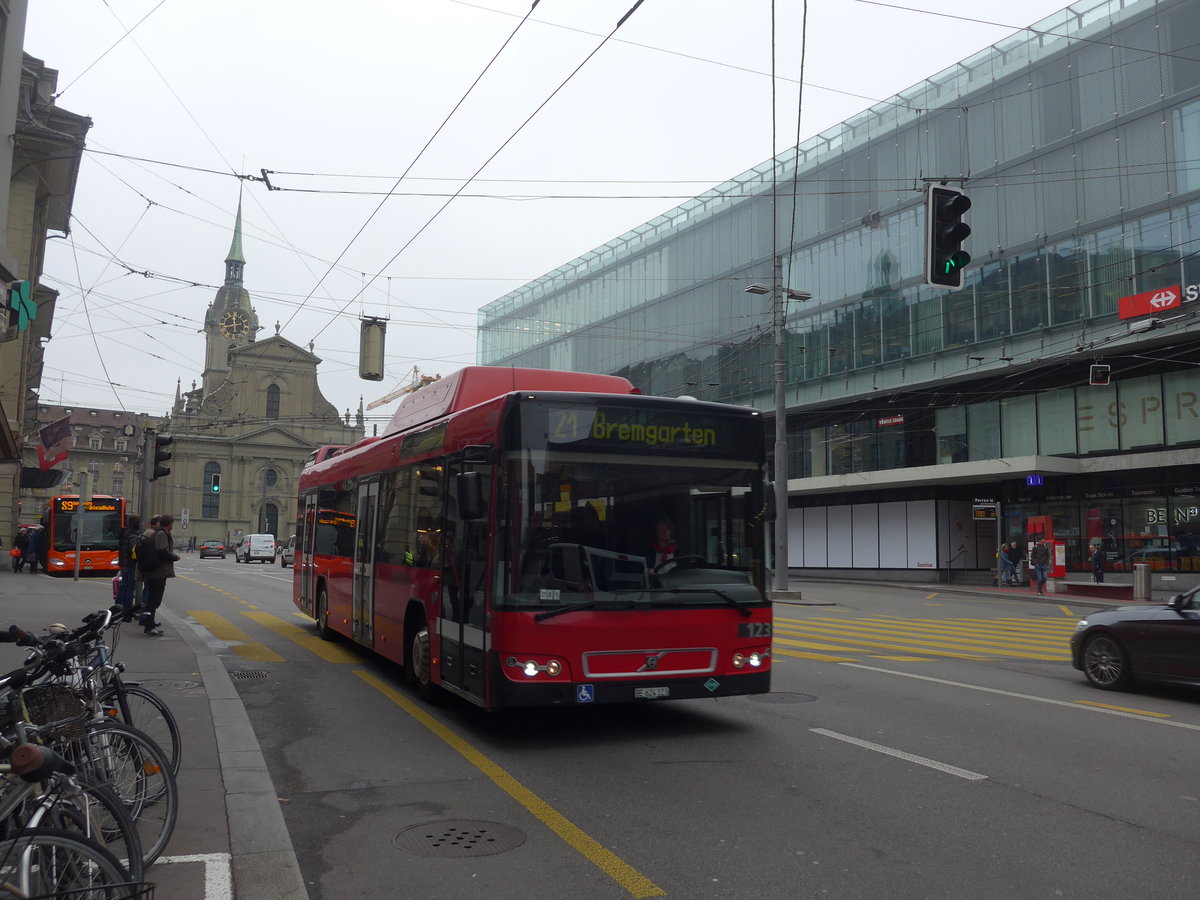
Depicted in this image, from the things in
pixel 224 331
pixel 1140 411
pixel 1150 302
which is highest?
pixel 224 331

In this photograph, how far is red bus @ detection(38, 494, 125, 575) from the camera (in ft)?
111

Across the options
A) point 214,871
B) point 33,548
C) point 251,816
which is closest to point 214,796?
point 251,816

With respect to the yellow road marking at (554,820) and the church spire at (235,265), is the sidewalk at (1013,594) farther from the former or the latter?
the church spire at (235,265)

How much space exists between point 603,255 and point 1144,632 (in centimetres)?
4584

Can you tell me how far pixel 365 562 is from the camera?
38.3 ft

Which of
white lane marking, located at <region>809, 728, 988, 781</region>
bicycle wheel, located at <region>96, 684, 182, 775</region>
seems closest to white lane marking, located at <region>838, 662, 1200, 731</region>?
white lane marking, located at <region>809, 728, 988, 781</region>

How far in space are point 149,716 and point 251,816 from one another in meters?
0.84

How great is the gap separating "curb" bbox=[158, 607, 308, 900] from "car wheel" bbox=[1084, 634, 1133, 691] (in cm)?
860

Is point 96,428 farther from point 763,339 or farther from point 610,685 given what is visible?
point 610,685

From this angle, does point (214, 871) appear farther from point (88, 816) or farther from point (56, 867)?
point (56, 867)

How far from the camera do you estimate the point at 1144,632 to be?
10250mm

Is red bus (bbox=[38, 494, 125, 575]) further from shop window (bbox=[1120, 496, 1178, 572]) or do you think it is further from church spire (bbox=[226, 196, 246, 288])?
church spire (bbox=[226, 196, 246, 288])

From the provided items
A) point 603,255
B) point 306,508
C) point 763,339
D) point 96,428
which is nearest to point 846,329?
point 763,339

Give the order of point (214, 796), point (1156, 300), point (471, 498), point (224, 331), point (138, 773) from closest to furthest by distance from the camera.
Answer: point (138, 773) < point (214, 796) < point (471, 498) < point (1156, 300) < point (224, 331)
